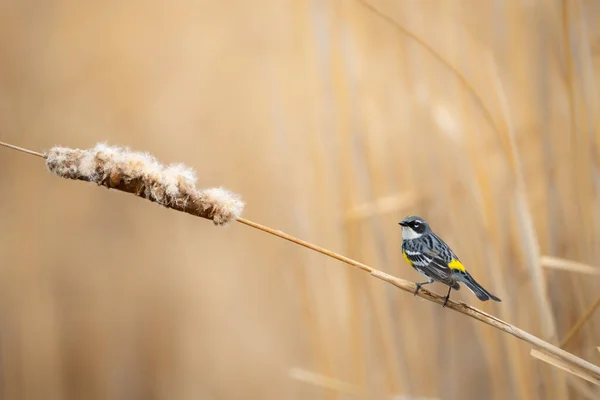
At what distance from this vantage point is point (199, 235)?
2.85 meters

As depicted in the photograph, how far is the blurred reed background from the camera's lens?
3.57 ft

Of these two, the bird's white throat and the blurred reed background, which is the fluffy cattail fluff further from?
the blurred reed background

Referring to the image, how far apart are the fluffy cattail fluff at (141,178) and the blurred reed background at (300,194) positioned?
1.89ft

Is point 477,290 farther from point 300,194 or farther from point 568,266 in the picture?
point 300,194

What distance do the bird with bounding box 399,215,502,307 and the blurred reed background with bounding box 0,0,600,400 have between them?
5.8 inches

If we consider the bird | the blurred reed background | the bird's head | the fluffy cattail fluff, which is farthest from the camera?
the blurred reed background

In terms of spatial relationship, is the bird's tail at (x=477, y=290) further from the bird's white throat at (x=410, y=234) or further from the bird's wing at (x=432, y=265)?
the bird's white throat at (x=410, y=234)

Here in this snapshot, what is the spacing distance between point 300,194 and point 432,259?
0.83 meters

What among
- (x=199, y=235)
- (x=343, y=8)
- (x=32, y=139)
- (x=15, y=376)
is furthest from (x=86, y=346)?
(x=343, y=8)

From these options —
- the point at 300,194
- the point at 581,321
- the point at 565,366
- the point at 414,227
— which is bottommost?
the point at 565,366

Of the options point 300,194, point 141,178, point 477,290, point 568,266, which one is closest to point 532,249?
point 568,266

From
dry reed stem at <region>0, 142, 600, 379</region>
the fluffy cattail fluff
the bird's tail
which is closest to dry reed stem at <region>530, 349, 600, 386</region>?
dry reed stem at <region>0, 142, 600, 379</region>

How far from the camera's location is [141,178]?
73 cm

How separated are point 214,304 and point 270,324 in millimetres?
320
